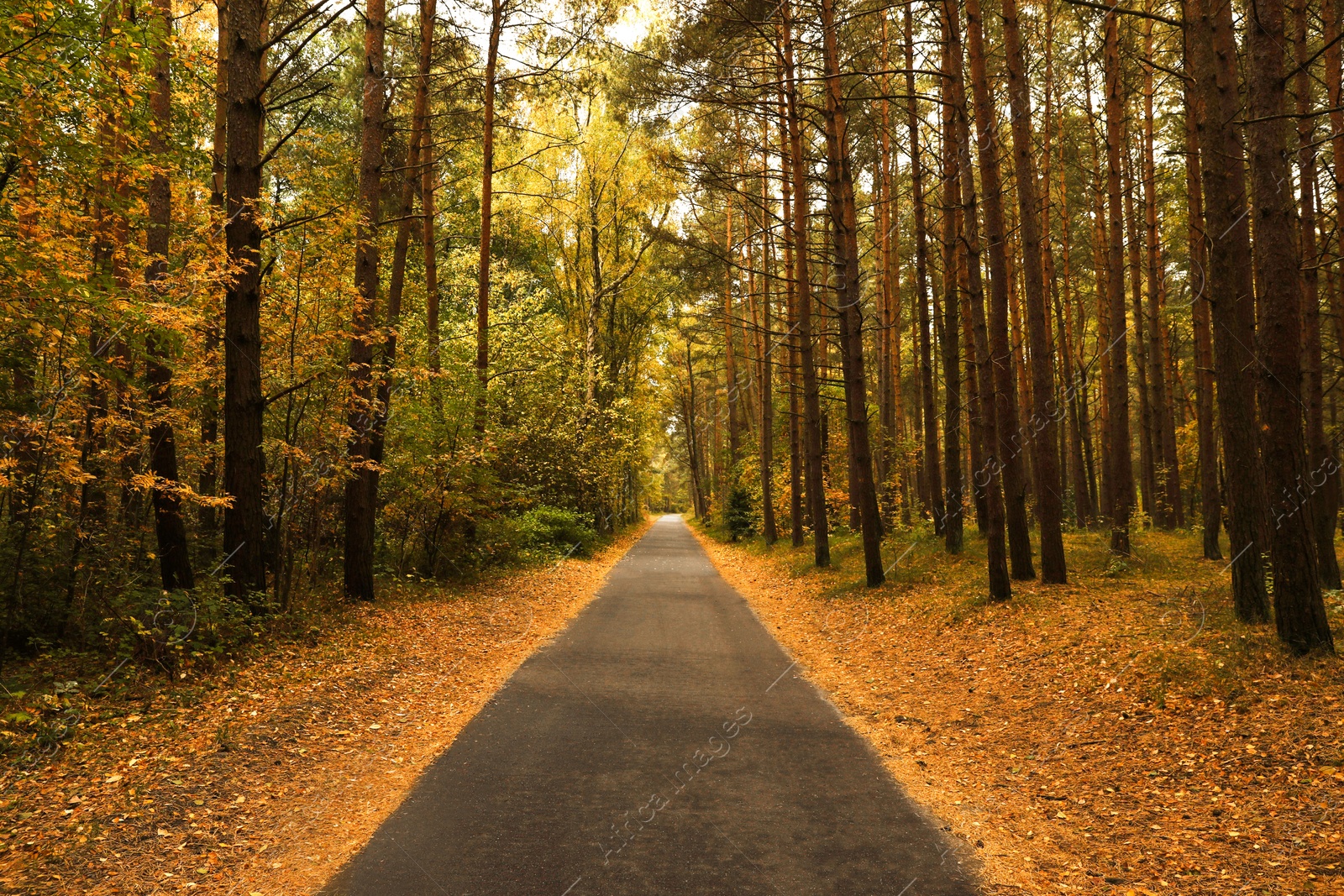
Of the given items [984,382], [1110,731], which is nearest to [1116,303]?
[984,382]

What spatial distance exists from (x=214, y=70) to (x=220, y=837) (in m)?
13.4

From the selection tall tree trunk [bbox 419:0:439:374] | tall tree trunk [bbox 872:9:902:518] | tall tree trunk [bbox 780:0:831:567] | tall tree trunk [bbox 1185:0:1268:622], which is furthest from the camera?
tall tree trunk [bbox 872:9:902:518]

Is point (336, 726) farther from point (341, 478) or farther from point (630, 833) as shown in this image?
point (341, 478)

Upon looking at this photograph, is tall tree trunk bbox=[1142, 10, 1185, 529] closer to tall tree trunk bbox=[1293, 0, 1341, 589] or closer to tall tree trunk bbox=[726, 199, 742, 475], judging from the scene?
tall tree trunk bbox=[1293, 0, 1341, 589]

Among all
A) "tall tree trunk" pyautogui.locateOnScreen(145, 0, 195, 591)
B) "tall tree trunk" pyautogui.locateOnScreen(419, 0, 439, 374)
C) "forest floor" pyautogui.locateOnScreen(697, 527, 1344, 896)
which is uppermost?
"tall tree trunk" pyautogui.locateOnScreen(419, 0, 439, 374)

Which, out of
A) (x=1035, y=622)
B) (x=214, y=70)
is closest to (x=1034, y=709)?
(x=1035, y=622)

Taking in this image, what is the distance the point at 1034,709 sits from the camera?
21.6 feet

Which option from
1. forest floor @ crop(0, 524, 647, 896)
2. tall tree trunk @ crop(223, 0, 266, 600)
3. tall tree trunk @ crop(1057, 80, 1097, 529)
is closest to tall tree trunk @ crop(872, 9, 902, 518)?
tall tree trunk @ crop(1057, 80, 1097, 529)

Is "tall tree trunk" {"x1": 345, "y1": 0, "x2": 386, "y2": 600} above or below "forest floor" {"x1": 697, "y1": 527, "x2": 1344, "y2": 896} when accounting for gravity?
above

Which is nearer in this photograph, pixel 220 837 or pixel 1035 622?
pixel 220 837

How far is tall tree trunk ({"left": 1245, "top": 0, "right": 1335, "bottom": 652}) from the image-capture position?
239 inches

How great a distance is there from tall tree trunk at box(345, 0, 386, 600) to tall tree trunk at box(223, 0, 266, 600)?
4.92 feet

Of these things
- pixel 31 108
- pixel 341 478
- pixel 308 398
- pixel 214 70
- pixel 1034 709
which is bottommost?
pixel 1034 709

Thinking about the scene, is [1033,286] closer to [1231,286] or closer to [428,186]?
[1231,286]
